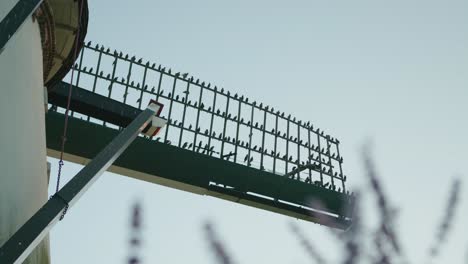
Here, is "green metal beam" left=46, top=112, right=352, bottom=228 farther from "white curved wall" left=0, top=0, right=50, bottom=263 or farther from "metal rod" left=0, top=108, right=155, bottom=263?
"metal rod" left=0, top=108, right=155, bottom=263

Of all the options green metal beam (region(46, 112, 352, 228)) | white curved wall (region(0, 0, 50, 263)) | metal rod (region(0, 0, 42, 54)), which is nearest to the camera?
metal rod (region(0, 0, 42, 54))

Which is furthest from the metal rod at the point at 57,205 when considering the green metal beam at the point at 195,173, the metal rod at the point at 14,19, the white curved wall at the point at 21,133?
the green metal beam at the point at 195,173

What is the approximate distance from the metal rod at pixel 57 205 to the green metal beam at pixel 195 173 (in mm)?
5323

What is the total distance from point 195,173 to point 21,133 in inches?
290

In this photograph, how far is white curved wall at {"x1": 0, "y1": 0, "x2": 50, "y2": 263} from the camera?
4.79 metres

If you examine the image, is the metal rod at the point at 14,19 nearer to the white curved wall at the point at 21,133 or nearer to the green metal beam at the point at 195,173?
the white curved wall at the point at 21,133

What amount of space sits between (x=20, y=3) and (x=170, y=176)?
26.1ft

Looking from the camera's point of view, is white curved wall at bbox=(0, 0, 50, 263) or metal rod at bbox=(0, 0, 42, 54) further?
white curved wall at bbox=(0, 0, 50, 263)

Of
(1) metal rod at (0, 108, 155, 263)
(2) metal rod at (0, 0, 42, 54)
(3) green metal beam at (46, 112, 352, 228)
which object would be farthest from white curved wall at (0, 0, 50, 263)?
(3) green metal beam at (46, 112, 352, 228)

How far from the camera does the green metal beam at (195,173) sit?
10852 millimetres

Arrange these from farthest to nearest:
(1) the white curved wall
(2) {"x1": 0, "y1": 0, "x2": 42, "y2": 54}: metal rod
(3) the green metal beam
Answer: (3) the green metal beam
(1) the white curved wall
(2) {"x1": 0, "y1": 0, "x2": 42, "y2": 54}: metal rod

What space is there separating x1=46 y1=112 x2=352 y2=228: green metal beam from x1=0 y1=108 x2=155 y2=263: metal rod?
5323mm

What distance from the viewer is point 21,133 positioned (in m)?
5.33

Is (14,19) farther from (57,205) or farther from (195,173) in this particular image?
(195,173)
